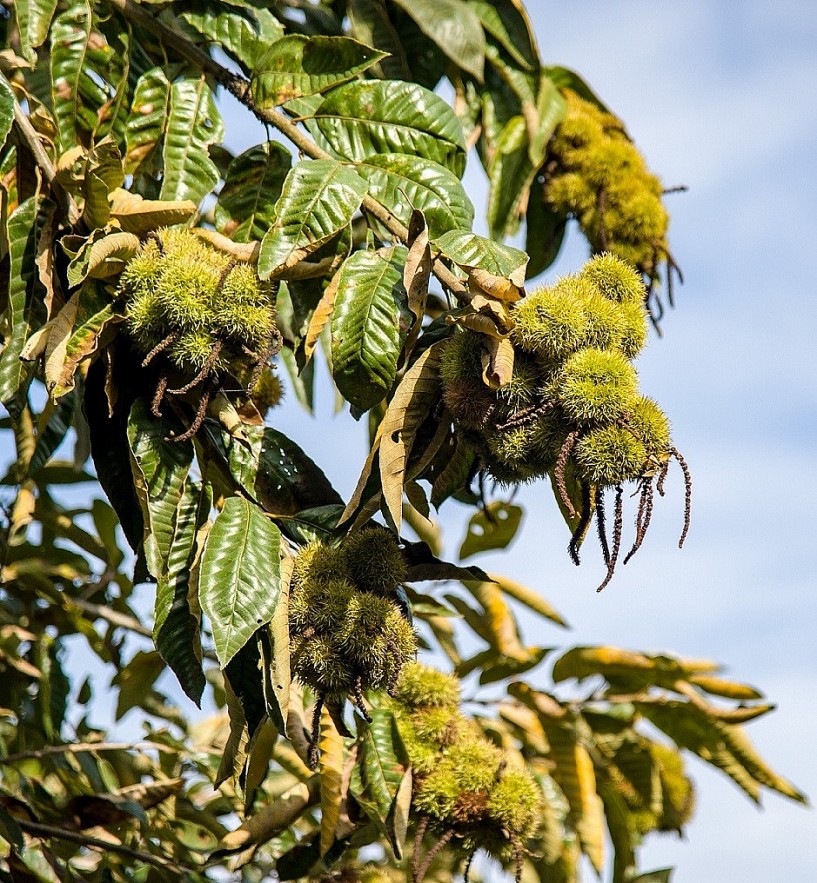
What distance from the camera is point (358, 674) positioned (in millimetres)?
1510

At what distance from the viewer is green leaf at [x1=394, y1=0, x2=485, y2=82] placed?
7.54 feet

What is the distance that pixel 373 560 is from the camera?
154 centimetres

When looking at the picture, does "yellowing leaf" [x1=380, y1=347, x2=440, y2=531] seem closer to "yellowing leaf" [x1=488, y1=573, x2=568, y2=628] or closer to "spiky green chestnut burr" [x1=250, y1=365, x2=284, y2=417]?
"spiky green chestnut burr" [x1=250, y1=365, x2=284, y2=417]

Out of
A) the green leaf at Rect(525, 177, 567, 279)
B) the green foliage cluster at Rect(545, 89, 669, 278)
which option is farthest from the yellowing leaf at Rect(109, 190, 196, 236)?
the green leaf at Rect(525, 177, 567, 279)

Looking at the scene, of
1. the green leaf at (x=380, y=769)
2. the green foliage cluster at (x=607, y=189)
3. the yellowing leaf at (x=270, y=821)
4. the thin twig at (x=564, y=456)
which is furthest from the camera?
the green foliage cluster at (x=607, y=189)

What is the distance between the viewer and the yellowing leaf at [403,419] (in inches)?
57.3

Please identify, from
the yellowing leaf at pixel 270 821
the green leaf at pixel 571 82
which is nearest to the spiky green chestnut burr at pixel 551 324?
the yellowing leaf at pixel 270 821

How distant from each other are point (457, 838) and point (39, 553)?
5.67 feet

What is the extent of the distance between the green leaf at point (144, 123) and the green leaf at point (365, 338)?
22.1 inches

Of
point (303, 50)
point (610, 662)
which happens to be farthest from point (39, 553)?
point (303, 50)

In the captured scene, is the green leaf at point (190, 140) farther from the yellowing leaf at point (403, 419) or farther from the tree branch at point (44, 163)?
the yellowing leaf at point (403, 419)

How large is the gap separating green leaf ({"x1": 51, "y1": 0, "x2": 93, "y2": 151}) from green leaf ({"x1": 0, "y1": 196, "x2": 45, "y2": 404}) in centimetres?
28

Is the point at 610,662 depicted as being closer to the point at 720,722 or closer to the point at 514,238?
the point at 720,722

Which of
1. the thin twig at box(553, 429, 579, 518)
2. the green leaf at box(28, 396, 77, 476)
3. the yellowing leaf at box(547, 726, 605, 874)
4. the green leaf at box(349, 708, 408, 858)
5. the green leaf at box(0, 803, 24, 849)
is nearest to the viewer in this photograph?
the thin twig at box(553, 429, 579, 518)
